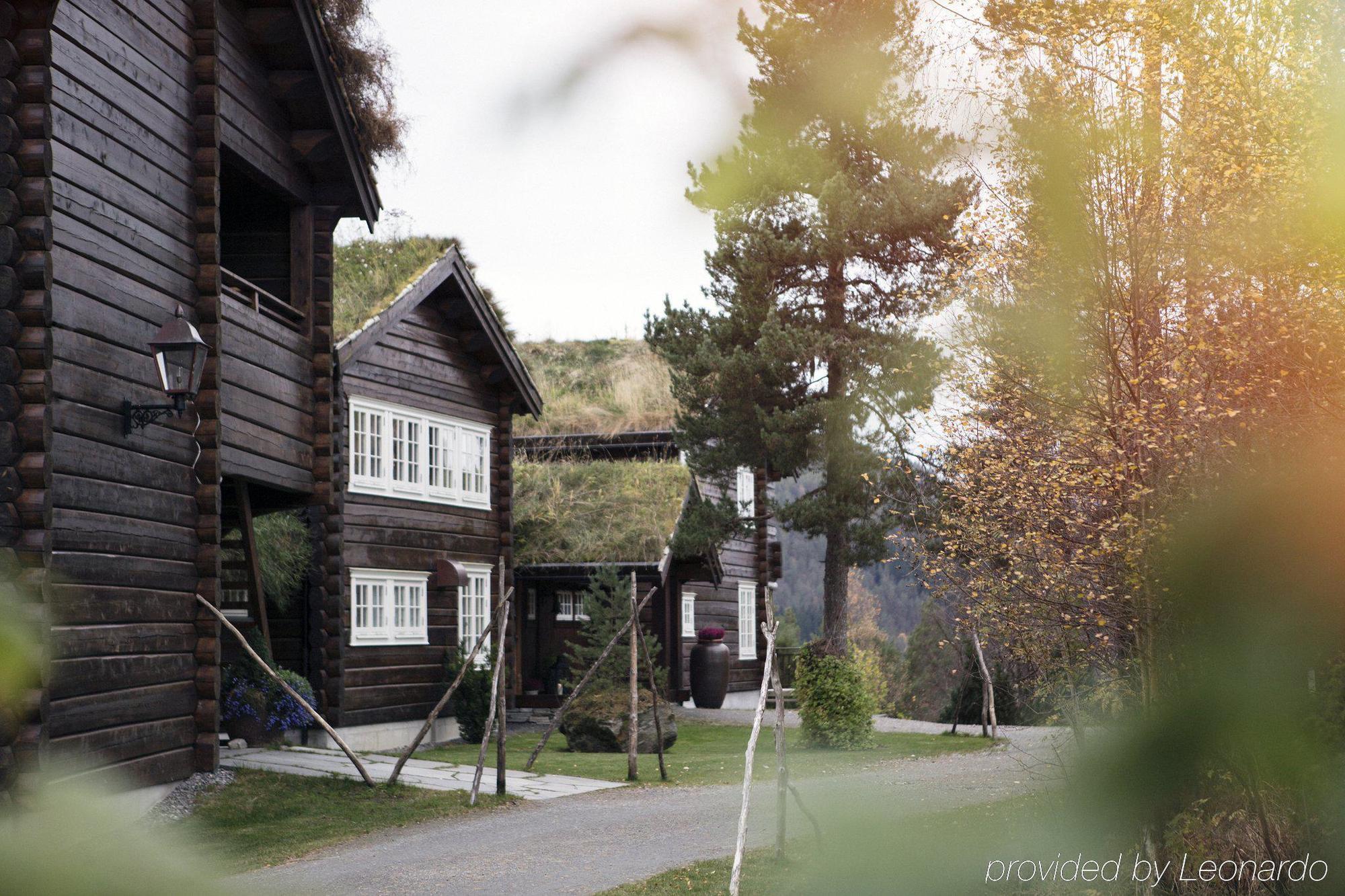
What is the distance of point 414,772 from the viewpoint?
14312 mm

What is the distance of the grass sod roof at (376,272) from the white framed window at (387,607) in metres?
3.61

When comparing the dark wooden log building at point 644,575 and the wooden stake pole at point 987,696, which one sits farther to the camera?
the dark wooden log building at point 644,575

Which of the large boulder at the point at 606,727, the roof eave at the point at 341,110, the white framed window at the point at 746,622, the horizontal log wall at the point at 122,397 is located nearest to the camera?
the horizontal log wall at the point at 122,397

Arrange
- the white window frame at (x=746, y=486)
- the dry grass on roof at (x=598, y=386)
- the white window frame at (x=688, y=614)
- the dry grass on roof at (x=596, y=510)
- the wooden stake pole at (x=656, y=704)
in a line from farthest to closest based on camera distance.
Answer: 1. the white window frame at (x=746, y=486)
2. the dry grass on roof at (x=598, y=386)
3. the white window frame at (x=688, y=614)
4. the dry grass on roof at (x=596, y=510)
5. the wooden stake pole at (x=656, y=704)

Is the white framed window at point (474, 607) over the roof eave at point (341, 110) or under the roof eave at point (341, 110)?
under

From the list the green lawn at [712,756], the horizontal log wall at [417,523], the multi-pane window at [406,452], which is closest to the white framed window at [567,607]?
the horizontal log wall at [417,523]

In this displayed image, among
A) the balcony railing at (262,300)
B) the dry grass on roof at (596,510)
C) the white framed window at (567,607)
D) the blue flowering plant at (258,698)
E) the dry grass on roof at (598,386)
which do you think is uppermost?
the dry grass on roof at (598,386)

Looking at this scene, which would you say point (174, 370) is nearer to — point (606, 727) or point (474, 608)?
point (606, 727)

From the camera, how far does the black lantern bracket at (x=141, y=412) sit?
10.4 meters

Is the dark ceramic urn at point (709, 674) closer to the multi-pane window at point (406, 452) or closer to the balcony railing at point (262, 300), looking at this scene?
the multi-pane window at point (406, 452)

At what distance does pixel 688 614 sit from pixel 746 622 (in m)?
3.92

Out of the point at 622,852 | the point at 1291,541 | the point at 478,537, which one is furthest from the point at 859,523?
the point at 1291,541

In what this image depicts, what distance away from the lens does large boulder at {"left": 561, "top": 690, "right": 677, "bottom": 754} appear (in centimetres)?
1720

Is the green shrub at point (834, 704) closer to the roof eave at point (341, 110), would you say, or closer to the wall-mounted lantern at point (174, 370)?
the roof eave at point (341, 110)
